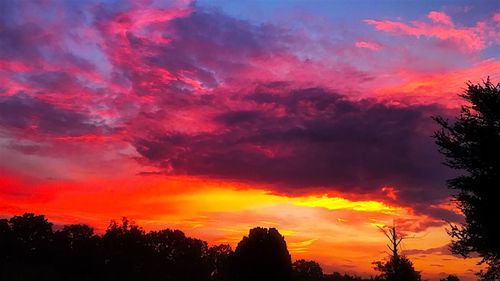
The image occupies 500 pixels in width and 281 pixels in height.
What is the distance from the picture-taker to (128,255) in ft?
402

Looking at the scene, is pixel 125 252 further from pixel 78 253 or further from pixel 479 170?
pixel 479 170

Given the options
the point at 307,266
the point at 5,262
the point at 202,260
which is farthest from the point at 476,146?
the point at 307,266

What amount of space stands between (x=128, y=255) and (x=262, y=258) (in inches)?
1961

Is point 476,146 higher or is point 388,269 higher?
point 476,146

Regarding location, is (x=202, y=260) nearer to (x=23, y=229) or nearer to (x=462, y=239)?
(x=23, y=229)

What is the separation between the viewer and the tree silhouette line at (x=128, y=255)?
85688 mm

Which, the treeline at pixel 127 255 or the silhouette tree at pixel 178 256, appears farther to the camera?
the silhouette tree at pixel 178 256

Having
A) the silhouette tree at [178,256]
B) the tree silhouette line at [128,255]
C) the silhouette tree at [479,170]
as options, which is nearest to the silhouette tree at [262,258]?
the tree silhouette line at [128,255]

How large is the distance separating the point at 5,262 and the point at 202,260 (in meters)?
54.4

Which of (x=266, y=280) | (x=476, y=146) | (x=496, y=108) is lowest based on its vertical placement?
(x=266, y=280)

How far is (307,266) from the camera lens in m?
167

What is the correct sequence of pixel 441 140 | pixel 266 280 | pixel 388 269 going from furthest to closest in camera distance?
1. pixel 266 280
2. pixel 388 269
3. pixel 441 140

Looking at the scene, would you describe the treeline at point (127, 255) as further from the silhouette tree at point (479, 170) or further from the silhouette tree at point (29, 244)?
the silhouette tree at point (479, 170)

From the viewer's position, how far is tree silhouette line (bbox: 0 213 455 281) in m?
85.7
